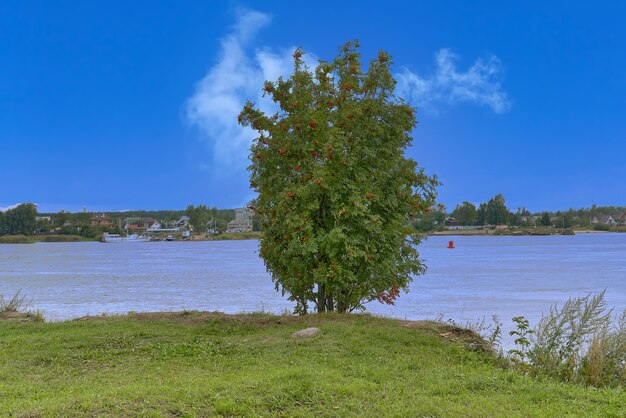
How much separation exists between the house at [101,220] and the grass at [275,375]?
133 metres

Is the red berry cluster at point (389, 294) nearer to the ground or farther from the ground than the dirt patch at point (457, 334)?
farther from the ground

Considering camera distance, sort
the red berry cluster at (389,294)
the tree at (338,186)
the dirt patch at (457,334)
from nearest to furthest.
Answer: the dirt patch at (457,334) → the tree at (338,186) → the red berry cluster at (389,294)

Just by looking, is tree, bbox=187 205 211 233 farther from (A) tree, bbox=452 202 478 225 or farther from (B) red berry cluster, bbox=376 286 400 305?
(B) red berry cluster, bbox=376 286 400 305

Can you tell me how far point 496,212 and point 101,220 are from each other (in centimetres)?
9418

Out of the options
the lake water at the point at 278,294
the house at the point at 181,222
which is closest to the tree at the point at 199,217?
the house at the point at 181,222

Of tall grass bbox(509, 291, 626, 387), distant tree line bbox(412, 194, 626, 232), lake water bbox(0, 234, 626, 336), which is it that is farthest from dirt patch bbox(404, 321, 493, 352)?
distant tree line bbox(412, 194, 626, 232)

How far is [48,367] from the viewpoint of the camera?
8078 mm

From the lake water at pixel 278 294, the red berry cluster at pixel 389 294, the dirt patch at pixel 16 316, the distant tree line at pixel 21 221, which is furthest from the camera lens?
the distant tree line at pixel 21 221

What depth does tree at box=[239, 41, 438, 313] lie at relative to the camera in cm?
1116

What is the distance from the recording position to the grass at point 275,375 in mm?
5680

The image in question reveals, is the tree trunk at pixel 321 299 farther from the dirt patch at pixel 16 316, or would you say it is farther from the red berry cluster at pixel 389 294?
the dirt patch at pixel 16 316

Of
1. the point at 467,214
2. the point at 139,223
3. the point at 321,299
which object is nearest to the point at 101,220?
the point at 139,223

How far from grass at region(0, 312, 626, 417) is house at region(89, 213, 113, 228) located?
438ft

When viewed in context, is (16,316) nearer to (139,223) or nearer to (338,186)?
(338,186)
